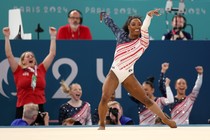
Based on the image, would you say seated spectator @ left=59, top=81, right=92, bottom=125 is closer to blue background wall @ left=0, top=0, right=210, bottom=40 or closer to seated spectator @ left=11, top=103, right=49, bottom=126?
seated spectator @ left=11, top=103, right=49, bottom=126

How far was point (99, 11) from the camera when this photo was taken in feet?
34.7

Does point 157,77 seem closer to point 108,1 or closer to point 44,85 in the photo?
point 44,85

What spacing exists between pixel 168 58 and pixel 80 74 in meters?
1.20

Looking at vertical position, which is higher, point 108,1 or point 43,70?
point 108,1

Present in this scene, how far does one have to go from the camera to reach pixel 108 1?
10.6m

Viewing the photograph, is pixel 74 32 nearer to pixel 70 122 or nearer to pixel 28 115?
pixel 70 122

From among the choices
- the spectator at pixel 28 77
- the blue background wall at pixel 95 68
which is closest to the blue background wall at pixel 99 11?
the blue background wall at pixel 95 68

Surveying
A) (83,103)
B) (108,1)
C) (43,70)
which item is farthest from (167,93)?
(108,1)

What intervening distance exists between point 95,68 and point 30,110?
1.48m

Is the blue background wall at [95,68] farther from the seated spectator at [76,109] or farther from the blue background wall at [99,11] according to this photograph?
the blue background wall at [99,11]

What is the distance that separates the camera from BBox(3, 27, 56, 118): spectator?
7770 mm

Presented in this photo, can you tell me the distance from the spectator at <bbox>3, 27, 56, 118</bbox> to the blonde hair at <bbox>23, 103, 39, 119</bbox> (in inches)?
20.8

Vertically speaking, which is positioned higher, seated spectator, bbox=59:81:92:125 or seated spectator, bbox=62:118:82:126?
seated spectator, bbox=59:81:92:125

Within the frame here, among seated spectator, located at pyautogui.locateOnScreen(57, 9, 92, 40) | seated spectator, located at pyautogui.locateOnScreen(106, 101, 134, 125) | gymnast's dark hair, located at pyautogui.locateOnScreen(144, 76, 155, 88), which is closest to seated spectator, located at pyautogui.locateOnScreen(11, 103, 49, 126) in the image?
seated spectator, located at pyautogui.locateOnScreen(106, 101, 134, 125)
